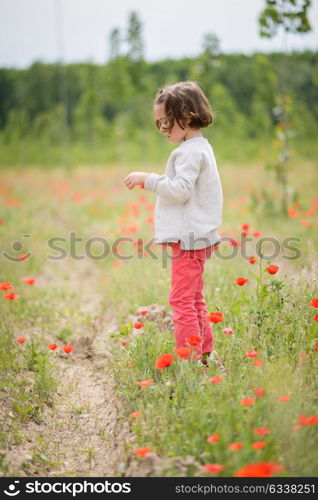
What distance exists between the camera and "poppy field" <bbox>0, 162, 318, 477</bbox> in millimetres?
1938

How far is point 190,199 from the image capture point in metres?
2.52

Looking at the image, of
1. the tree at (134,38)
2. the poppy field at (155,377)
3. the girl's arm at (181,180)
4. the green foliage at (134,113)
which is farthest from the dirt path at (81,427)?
the tree at (134,38)

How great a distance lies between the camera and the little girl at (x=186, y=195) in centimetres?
243

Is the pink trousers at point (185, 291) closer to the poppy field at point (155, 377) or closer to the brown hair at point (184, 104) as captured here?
the poppy field at point (155, 377)

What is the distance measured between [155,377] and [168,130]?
1.39 metres

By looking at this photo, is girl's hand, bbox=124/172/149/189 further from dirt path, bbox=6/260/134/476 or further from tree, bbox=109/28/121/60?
tree, bbox=109/28/121/60

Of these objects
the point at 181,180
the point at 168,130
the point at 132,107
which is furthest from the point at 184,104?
the point at 132,107

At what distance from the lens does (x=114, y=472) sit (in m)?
2.14

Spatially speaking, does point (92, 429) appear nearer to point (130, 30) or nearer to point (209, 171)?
point (209, 171)

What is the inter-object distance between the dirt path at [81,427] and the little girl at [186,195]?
0.63 metres

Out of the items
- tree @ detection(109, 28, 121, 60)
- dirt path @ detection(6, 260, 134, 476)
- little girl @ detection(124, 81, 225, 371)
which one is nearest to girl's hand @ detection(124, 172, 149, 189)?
little girl @ detection(124, 81, 225, 371)

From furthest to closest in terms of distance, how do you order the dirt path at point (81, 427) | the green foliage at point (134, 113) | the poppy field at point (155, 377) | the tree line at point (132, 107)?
the green foliage at point (134, 113) → the tree line at point (132, 107) → the dirt path at point (81, 427) → the poppy field at point (155, 377)

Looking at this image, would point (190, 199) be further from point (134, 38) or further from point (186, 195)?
point (134, 38)

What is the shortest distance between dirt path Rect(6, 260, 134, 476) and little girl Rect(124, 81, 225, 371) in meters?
0.63
